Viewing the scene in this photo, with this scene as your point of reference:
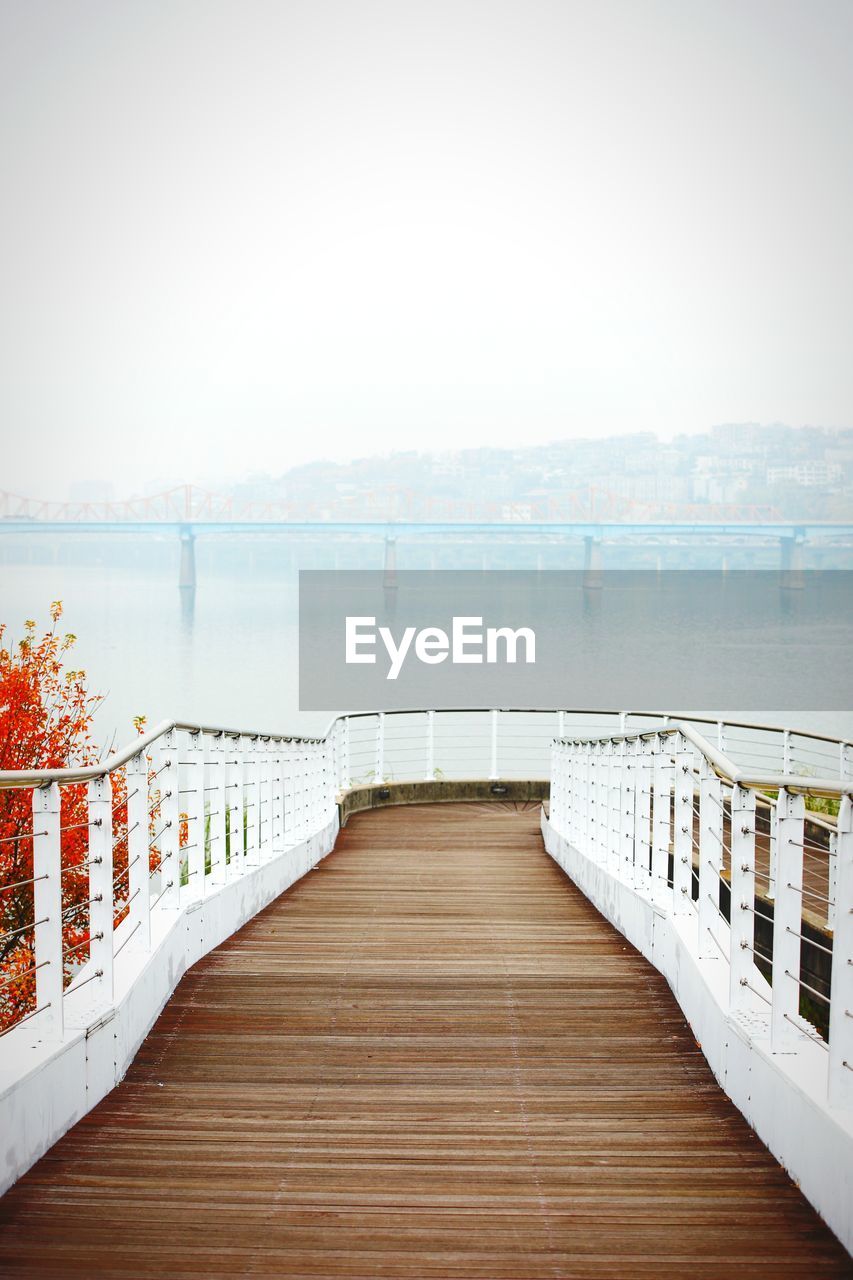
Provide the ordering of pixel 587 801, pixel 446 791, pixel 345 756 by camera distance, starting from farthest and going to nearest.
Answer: pixel 446 791 → pixel 345 756 → pixel 587 801

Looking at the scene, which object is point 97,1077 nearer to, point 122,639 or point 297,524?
point 122,639

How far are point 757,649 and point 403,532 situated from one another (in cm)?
2548

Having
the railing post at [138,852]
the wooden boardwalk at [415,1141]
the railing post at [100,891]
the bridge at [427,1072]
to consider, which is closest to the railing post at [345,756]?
the bridge at [427,1072]

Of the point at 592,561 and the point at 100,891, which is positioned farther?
the point at 592,561

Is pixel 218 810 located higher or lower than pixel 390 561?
lower

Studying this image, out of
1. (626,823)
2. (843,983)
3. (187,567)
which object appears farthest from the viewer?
(187,567)

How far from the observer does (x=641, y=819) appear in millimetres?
7238

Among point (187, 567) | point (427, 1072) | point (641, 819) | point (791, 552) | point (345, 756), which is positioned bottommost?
point (345, 756)

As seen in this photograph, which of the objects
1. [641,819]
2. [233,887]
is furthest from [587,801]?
[233,887]

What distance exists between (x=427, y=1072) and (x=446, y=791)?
13.8 meters

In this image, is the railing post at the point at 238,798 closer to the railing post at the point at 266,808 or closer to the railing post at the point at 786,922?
the railing post at the point at 266,808

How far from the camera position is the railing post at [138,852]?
5.01 metres

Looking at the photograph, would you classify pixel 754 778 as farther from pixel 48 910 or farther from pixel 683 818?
pixel 48 910

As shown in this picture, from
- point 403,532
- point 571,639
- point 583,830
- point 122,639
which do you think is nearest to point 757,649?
point 571,639
